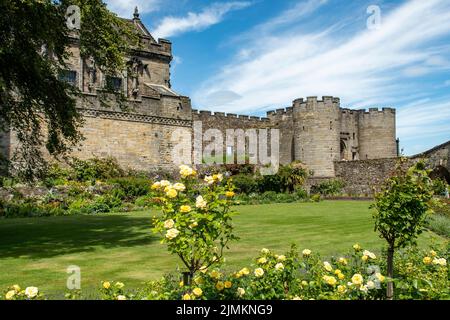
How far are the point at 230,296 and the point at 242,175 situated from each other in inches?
1011

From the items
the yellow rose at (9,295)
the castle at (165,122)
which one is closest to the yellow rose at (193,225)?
the yellow rose at (9,295)

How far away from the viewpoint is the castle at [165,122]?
28312mm

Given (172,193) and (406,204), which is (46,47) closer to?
(172,193)

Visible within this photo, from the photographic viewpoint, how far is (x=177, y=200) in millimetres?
A: 4789

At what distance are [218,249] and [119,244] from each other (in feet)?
8.48

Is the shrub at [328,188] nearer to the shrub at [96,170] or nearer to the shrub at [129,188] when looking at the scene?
the shrub at [129,188]

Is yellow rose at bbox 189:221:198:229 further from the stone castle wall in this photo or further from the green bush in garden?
the stone castle wall

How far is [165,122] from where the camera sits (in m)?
31.2

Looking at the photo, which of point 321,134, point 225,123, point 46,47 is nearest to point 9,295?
point 46,47

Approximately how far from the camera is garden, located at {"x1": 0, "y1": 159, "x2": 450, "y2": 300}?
4.70m

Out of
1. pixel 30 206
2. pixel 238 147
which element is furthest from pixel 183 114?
pixel 30 206

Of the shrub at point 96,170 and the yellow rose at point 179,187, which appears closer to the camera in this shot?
the yellow rose at point 179,187

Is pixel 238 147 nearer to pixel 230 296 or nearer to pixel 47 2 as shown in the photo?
pixel 47 2

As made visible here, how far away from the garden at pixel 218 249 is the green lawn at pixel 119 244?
3cm
